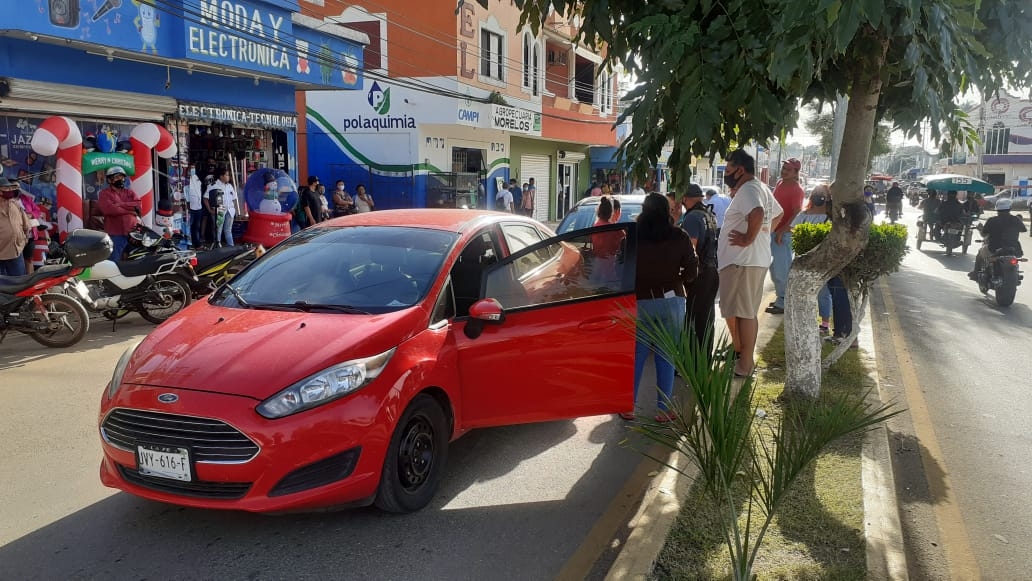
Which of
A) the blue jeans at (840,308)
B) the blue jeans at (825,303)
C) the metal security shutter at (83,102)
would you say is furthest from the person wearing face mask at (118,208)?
the blue jeans at (840,308)

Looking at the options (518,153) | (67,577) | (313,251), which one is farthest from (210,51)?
(518,153)

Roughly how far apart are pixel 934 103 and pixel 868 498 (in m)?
2.13

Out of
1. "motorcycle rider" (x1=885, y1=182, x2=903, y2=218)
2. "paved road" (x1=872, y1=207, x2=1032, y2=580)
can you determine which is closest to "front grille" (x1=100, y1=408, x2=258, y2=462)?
"paved road" (x1=872, y1=207, x2=1032, y2=580)

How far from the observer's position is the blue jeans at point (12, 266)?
926 centimetres

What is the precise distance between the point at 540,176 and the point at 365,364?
88.5 ft

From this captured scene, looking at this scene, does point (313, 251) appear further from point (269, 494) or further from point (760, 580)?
point (760, 580)

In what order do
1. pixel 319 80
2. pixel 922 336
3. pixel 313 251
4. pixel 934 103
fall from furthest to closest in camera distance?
pixel 319 80 → pixel 922 336 → pixel 313 251 → pixel 934 103

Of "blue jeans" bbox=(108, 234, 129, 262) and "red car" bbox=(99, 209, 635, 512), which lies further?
"blue jeans" bbox=(108, 234, 129, 262)

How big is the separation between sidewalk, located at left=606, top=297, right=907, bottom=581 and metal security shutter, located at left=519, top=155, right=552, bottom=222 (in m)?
24.1

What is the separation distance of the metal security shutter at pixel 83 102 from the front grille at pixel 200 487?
922 cm

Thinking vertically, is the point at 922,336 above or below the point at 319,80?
below

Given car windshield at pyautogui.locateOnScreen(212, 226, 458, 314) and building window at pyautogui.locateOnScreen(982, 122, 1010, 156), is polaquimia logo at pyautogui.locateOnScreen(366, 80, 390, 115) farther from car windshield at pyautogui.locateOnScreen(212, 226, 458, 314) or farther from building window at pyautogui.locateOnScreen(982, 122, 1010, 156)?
building window at pyautogui.locateOnScreen(982, 122, 1010, 156)

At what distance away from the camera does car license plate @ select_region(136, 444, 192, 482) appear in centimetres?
343

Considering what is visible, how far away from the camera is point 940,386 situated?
6.96 meters
